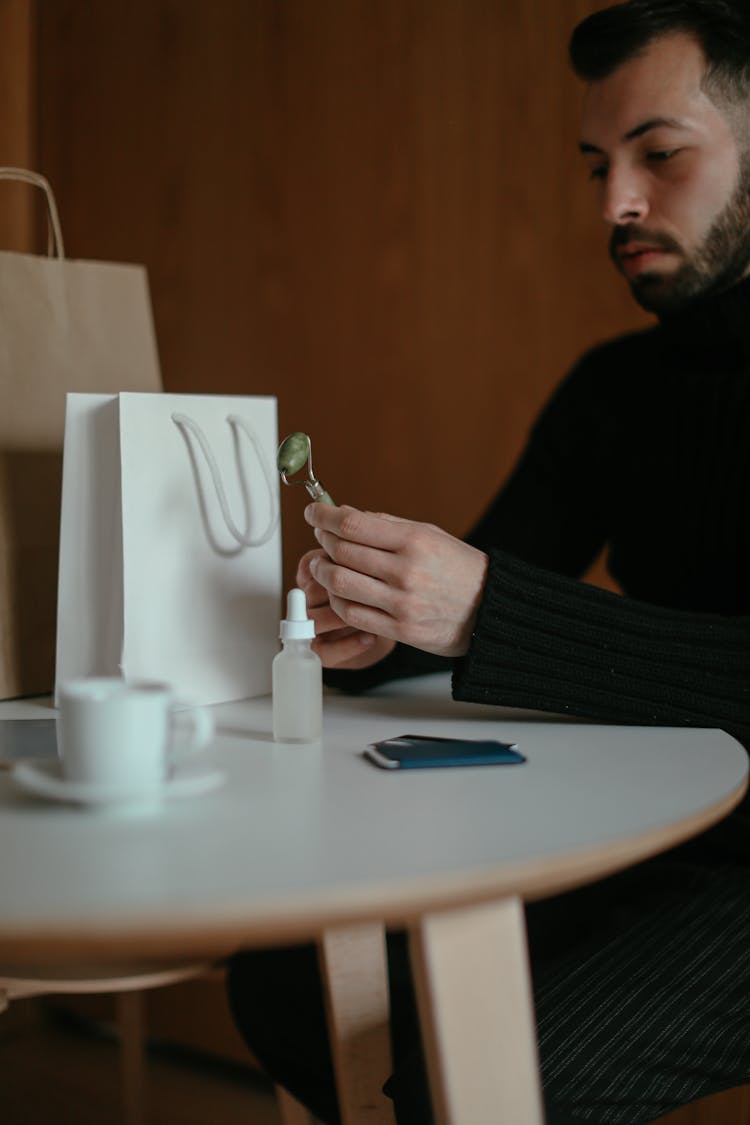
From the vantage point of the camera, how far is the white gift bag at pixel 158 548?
3.40 ft

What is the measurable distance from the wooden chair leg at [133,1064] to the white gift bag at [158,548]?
740 millimetres

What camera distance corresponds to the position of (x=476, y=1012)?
0.64 m

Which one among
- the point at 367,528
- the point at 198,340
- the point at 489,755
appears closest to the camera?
the point at 489,755

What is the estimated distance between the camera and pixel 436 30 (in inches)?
71.5

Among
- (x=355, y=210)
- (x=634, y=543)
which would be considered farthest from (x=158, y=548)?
(x=355, y=210)

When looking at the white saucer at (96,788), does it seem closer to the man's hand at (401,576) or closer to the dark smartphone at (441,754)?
the dark smartphone at (441,754)

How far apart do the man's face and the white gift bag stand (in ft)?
1.89

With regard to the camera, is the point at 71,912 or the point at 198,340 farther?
the point at 198,340

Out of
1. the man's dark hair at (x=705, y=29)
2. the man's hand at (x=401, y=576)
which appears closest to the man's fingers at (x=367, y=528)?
the man's hand at (x=401, y=576)

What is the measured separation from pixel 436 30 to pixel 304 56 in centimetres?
27

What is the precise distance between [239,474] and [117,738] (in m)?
0.51

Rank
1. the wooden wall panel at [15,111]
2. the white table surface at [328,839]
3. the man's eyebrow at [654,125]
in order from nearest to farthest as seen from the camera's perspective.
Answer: the white table surface at [328,839], the man's eyebrow at [654,125], the wooden wall panel at [15,111]

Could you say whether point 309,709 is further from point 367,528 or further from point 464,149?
point 464,149

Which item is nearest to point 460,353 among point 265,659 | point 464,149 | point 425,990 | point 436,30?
point 464,149
